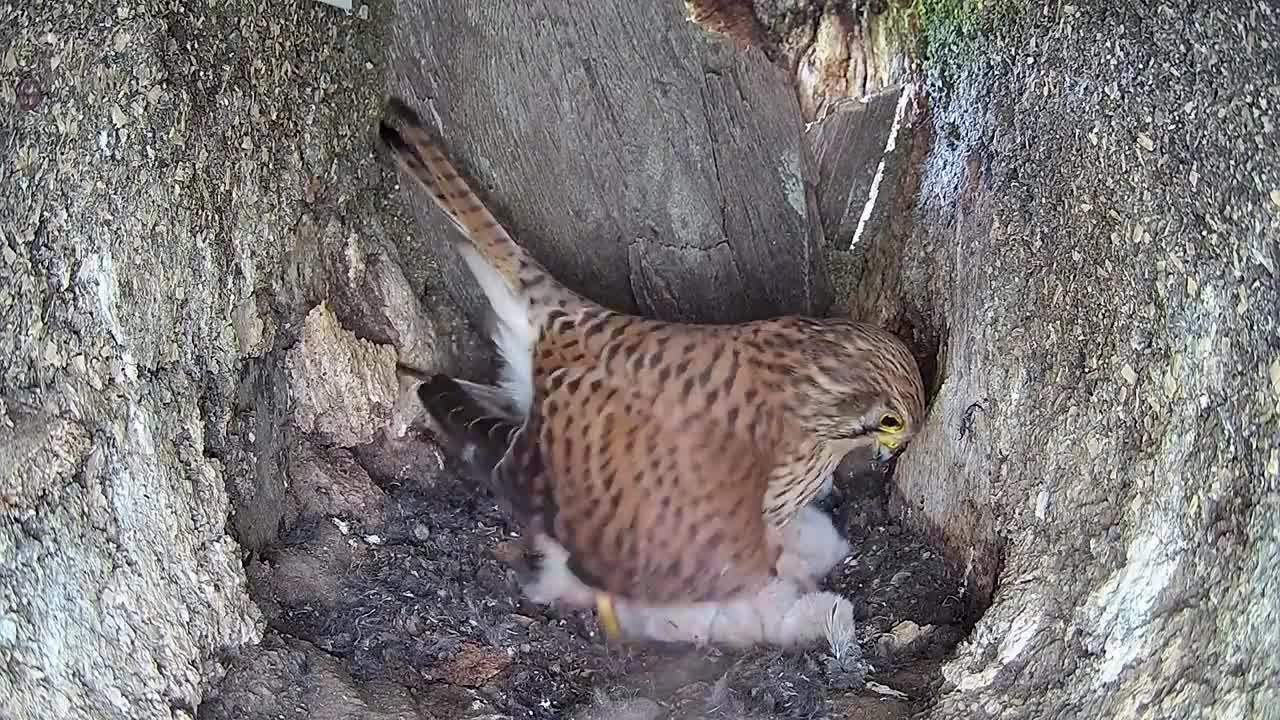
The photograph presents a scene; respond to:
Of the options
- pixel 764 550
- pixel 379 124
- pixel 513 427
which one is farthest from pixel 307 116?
pixel 764 550

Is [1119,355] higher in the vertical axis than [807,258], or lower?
lower

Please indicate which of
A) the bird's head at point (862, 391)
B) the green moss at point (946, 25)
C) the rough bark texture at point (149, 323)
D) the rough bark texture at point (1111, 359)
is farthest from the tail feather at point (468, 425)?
the green moss at point (946, 25)

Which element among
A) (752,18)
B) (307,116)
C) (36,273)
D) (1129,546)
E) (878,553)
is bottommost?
(878,553)

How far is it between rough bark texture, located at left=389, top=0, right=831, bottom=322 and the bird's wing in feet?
1.68

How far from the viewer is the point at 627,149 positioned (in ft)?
8.39

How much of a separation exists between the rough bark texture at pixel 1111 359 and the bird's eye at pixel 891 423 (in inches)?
4.9

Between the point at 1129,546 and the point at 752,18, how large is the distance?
1323 millimetres

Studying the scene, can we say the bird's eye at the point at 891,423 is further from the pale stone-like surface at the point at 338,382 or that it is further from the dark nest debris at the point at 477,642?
the pale stone-like surface at the point at 338,382

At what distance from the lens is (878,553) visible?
8.07 ft

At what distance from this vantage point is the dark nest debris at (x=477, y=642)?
1920 millimetres

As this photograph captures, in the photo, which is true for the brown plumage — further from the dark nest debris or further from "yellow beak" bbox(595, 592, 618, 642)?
the dark nest debris

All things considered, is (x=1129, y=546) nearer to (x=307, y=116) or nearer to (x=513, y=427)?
(x=513, y=427)

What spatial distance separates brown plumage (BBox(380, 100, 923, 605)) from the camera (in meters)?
2.20

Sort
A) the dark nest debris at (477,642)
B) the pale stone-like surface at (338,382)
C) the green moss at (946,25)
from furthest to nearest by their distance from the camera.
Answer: the pale stone-like surface at (338,382), the green moss at (946,25), the dark nest debris at (477,642)
